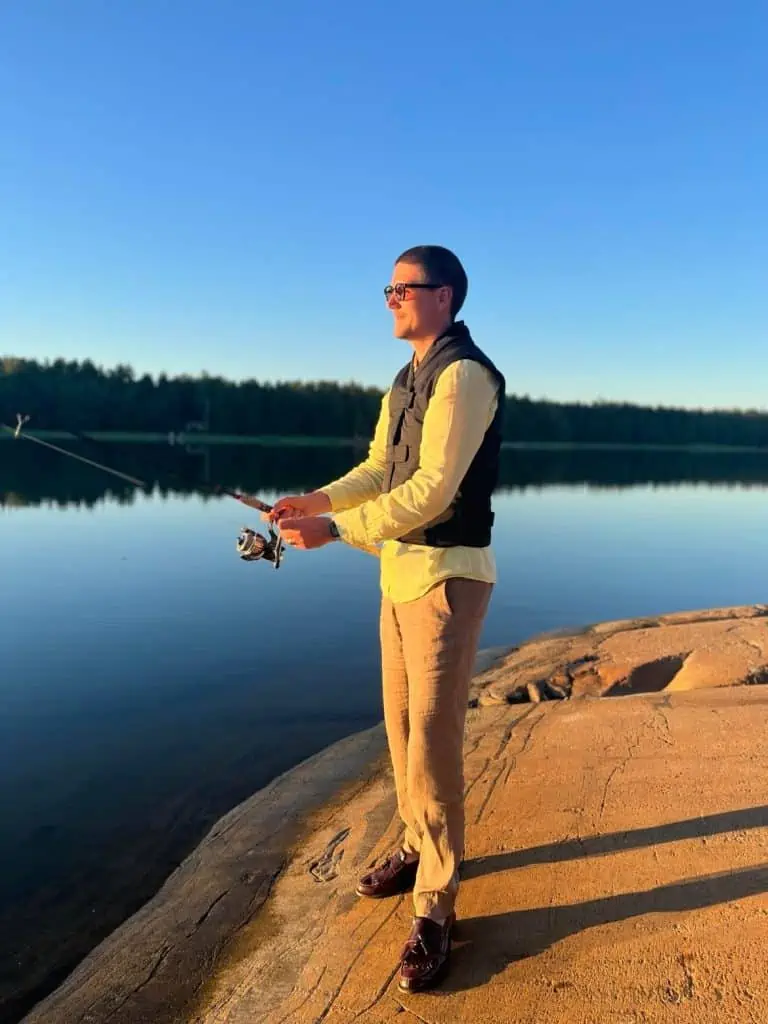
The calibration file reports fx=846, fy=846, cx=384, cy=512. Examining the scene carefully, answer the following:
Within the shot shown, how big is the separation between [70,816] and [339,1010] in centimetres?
333

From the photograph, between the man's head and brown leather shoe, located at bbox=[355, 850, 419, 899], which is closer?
the man's head

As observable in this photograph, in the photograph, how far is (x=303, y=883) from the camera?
3916 mm

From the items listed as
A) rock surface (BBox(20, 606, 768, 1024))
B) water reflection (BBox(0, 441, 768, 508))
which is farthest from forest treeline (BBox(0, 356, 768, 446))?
rock surface (BBox(20, 606, 768, 1024))

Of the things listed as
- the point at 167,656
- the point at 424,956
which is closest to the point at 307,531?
the point at 424,956

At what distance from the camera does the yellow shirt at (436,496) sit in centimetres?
275

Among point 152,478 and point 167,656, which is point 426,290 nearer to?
point 152,478

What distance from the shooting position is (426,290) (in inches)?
117

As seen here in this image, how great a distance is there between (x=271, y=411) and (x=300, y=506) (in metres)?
94.9

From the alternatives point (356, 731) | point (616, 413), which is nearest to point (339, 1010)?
point (356, 731)

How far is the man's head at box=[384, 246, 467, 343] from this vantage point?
2.97m

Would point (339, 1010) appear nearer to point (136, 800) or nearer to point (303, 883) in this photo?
point (303, 883)

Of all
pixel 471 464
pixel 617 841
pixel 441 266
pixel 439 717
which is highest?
pixel 441 266

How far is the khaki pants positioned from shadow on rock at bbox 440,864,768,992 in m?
0.19

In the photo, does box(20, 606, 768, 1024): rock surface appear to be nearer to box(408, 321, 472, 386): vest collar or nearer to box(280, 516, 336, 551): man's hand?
box(280, 516, 336, 551): man's hand
